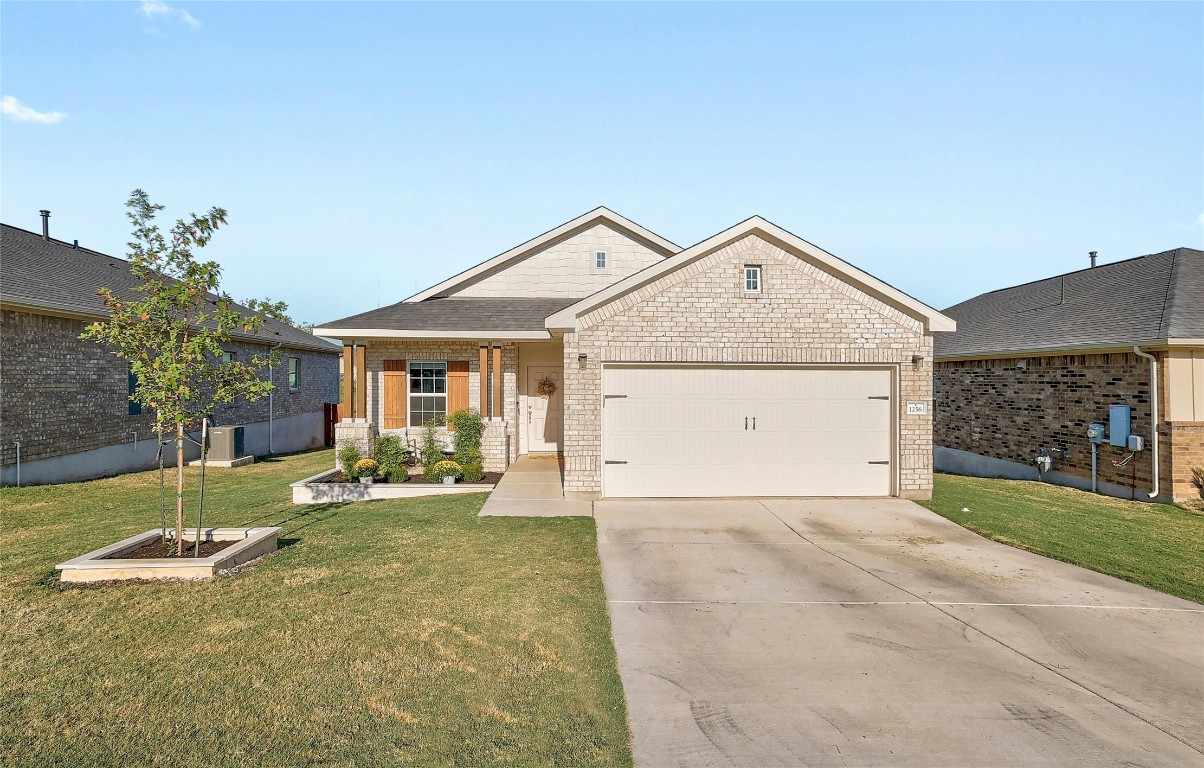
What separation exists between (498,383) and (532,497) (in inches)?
156

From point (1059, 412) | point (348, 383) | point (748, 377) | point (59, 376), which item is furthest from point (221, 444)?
point (1059, 412)

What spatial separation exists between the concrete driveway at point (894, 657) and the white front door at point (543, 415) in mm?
7399

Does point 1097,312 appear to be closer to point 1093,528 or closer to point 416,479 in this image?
point 1093,528

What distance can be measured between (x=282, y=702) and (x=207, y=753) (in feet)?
1.74

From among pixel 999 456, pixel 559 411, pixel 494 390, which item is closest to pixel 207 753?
pixel 494 390

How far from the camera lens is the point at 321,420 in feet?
74.0

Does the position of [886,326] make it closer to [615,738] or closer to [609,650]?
[609,650]

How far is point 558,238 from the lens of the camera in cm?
1571

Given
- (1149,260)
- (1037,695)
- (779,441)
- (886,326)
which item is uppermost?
(1149,260)

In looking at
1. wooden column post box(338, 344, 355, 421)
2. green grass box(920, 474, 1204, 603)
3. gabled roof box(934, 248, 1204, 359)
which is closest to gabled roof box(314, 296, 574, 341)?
wooden column post box(338, 344, 355, 421)

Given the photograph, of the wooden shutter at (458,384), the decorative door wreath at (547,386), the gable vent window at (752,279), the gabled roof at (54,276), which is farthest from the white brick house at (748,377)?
the gabled roof at (54,276)

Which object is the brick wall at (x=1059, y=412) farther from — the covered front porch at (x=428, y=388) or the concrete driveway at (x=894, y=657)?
the covered front porch at (x=428, y=388)

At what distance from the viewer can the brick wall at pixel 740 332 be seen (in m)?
10.3

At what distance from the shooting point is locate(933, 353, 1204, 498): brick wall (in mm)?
10945
